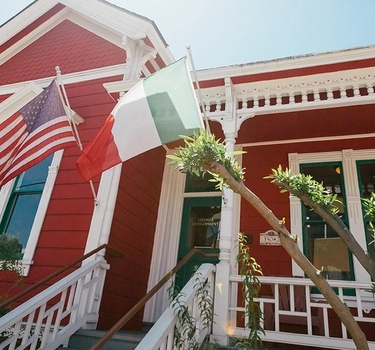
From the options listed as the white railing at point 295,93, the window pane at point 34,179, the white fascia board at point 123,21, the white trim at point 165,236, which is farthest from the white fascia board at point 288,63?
the window pane at point 34,179

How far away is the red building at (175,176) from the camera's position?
13.0 ft

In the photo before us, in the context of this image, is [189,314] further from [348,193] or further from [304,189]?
[348,193]

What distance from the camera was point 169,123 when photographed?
10.5ft

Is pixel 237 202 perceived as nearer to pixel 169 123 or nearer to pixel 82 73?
pixel 169 123

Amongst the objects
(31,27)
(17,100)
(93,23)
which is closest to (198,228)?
(17,100)

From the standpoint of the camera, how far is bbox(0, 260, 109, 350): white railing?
3.07m

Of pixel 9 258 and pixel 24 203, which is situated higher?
pixel 24 203

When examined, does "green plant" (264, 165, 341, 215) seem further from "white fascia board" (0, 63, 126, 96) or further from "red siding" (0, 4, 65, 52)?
"red siding" (0, 4, 65, 52)

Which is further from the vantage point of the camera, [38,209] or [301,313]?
[38,209]

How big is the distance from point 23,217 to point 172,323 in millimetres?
3290

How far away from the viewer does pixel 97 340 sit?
128 inches

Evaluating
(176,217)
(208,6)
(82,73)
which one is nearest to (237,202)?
(176,217)

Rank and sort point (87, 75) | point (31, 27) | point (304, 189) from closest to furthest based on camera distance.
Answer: point (304, 189) < point (87, 75) < point (31, 27)

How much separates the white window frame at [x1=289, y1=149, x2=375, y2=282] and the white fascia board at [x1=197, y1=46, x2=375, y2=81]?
5.27ft
